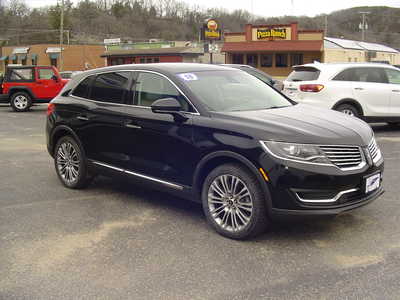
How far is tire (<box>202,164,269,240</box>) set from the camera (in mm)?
4258

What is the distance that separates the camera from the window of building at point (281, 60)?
43947 mm

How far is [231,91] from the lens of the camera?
5.29 meters

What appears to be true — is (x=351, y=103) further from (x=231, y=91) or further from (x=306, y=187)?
(x=306, y=187)

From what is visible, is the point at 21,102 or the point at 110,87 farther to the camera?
the point at 21,102

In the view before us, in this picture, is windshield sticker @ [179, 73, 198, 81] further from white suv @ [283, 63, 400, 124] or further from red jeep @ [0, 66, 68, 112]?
red jeep @ [0, 66, 68, 112]

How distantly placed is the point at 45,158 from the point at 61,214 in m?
3.71

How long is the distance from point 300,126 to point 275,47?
133 ft

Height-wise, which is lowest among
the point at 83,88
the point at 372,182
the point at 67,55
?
the point at 372,182

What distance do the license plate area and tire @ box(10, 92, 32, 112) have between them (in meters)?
16.6

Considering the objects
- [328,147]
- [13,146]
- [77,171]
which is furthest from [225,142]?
[13,146]

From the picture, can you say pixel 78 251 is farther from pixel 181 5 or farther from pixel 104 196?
pixel 181 5

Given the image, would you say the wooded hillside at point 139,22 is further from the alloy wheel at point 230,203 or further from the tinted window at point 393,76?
the alloy wheel at point 230,203

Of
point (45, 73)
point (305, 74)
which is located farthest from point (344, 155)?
point (45, 73)

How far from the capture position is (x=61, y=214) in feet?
17.5
